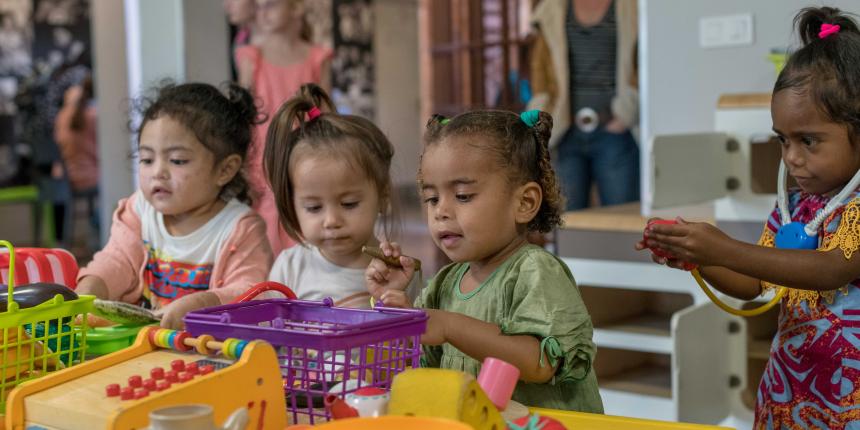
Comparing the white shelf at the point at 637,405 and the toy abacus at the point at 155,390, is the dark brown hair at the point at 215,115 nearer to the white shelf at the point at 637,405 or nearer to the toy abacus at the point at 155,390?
the toy abacus at the point at 155,390

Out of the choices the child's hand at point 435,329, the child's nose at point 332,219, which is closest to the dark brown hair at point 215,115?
the child's nose at point 332,219

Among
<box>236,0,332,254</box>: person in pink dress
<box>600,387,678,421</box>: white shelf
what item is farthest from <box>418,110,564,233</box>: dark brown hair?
<box>236,0,332,254</box>: person in pink dress

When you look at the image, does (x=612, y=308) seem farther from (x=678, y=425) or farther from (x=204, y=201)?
(x=678, y=425)

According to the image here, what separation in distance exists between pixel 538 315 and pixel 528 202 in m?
0.19

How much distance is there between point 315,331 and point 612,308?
2.09 meters

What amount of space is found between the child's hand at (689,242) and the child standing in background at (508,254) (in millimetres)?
140

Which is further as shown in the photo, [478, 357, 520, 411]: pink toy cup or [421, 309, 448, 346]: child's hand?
[421, 309, 448, 346]: child's hand

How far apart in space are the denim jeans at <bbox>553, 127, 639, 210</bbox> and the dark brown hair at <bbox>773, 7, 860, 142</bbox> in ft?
8.18

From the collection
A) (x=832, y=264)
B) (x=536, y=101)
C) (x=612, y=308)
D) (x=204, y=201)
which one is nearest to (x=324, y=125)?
(x=204, y=201)

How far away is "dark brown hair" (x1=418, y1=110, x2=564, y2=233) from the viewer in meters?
1.40

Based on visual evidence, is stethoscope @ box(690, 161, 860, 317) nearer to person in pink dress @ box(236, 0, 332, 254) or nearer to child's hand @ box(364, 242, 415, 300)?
child's hand @ box(364, 242, 415, 300)

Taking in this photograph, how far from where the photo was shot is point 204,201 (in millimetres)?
2045

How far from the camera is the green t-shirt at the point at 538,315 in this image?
1.31 metres

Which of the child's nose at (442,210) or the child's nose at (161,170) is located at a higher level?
the child's nose at (161,170)
